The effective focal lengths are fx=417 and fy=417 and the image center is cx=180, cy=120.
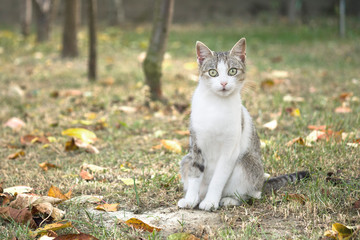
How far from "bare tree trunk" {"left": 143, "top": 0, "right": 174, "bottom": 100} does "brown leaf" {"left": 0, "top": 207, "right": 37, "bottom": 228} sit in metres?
2.86

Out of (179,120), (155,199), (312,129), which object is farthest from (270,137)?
(155,199)

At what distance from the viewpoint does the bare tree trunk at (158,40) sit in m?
4.77

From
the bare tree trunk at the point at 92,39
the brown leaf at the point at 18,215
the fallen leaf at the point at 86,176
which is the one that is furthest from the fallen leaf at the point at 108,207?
the bare tree trunk at the point at 92,39

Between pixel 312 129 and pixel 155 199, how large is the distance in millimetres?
1912

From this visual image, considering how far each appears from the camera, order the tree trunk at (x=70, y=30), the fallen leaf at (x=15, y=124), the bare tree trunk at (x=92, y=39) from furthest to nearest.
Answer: the tree trunk at (x=70, y=30) < the bare tree trunk at (x=92, y=39) < the fallen leaf at (x=15, y=124)

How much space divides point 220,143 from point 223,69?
0.44 metres

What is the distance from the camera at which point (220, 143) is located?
2439 mm

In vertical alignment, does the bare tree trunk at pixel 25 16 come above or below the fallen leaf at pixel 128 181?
above

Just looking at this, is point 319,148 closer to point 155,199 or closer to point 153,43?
point 155,199

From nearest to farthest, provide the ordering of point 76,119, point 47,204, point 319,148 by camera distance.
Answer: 1. point 47,204
2. point 319,148
3. point 76,119

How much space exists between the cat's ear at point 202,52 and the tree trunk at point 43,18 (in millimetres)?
7159

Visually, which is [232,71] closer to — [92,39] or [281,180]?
[281,180]

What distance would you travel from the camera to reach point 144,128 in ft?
13.7

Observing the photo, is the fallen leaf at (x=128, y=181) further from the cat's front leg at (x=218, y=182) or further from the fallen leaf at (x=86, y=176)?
the cat's front leg at (x=218, y=182)
